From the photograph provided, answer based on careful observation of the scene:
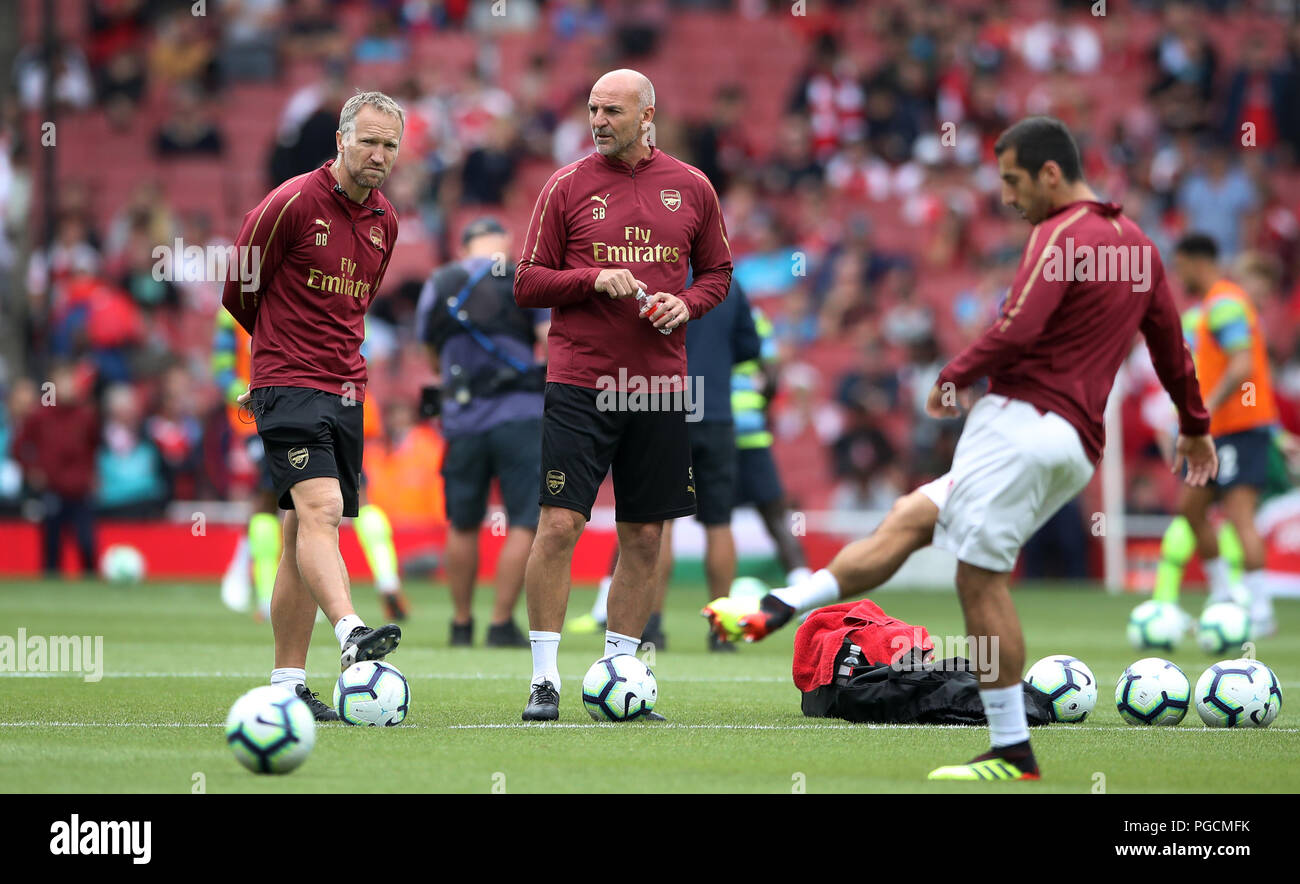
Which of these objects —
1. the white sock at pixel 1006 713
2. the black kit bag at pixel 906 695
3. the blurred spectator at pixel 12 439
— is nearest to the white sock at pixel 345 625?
the black kit bag at pixel 906 695

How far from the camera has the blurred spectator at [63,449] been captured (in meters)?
19.4

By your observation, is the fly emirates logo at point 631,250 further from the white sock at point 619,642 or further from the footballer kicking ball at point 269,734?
the footballer kicking ball at point 269,734

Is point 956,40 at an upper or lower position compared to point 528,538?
upper

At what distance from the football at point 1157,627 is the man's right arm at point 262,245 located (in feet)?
21.0

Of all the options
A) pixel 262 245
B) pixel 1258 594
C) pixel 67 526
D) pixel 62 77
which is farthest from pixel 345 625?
pixel 62 77

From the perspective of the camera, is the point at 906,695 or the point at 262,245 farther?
the point at 906,695

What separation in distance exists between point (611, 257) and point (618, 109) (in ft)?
2.00

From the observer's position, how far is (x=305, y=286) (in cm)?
767

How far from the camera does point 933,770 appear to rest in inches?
251

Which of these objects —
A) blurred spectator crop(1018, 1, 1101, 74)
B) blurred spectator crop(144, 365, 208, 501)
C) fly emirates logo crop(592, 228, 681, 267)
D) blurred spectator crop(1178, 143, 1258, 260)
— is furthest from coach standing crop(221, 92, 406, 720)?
blurred spectator crop(1018, 1, 1101, 74)

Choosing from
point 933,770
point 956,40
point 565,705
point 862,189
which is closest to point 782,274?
point 862,189

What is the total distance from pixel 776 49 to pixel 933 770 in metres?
22.1

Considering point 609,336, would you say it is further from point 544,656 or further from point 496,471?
point 496,471
